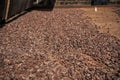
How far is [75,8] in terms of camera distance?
2017 cm

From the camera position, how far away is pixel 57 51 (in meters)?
9.46

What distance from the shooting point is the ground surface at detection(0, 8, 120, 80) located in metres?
7.52

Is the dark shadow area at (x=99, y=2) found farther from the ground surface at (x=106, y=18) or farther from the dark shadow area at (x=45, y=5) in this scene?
the dark shadow area at (x=45, y=5)

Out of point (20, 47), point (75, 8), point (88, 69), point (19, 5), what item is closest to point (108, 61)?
point (88, 69)

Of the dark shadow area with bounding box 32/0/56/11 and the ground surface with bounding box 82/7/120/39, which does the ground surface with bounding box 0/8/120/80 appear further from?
the dark shadow area with bounding box 32/0/56/11

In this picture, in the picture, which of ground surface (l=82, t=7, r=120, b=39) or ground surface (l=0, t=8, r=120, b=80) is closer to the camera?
ground surface (l=0, t=8, r=120, b=80)

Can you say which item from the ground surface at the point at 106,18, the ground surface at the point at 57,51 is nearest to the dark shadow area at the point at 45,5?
the ground surface at the point at 106,18

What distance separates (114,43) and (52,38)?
3.65 meters

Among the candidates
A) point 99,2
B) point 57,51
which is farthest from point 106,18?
point 57,51

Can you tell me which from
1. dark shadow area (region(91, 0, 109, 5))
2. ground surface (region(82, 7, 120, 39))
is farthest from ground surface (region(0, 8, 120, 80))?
dark shadow area (region(91, 0, 109, 5))

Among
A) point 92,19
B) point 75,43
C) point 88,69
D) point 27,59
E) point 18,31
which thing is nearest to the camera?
point 88,69

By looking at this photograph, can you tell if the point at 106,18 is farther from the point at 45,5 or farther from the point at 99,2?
the point at 45,5

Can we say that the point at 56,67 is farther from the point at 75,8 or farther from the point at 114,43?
the point at 75,8

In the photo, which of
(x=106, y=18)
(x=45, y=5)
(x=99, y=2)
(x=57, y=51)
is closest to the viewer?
(x=57, y=51)
